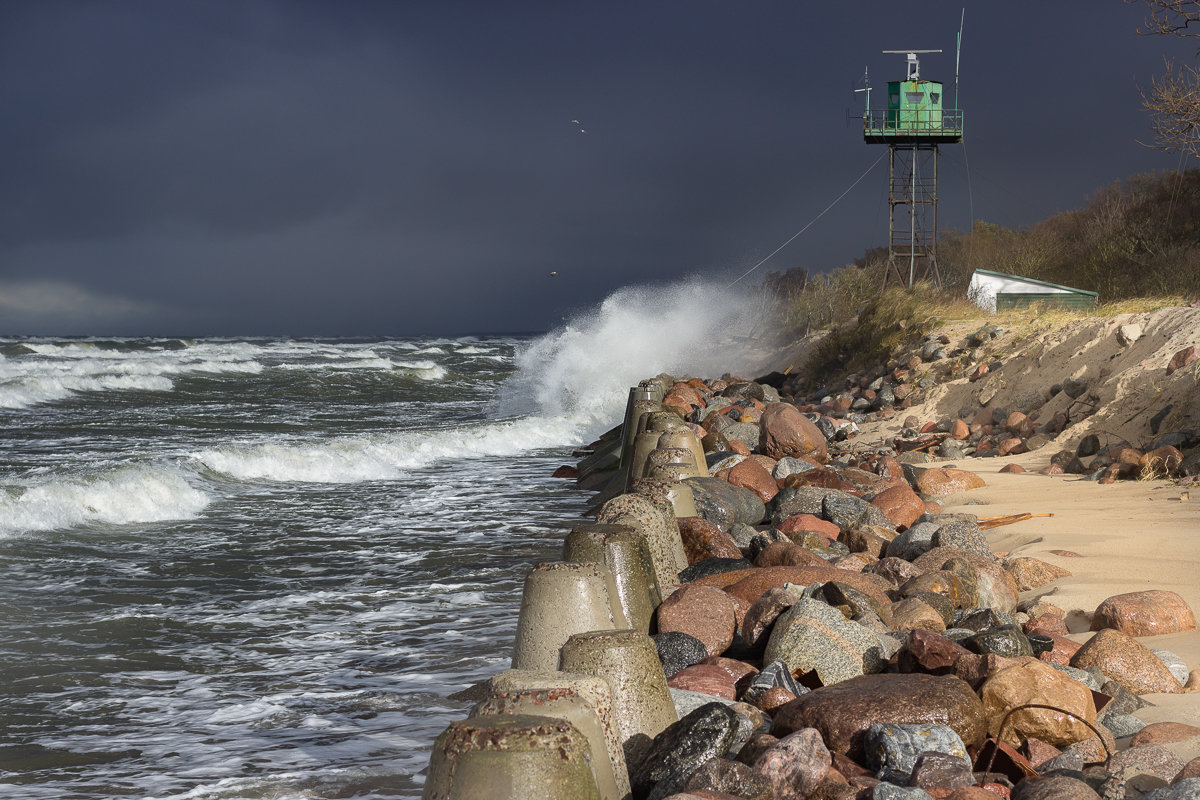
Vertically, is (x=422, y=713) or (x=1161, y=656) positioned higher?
(x=1161, y=656)

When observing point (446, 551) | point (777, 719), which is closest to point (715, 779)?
point (777, 719)

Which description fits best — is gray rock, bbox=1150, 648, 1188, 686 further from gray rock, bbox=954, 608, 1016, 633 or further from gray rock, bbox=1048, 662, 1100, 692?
gray rock, bbox=954, 608, 1016, 633

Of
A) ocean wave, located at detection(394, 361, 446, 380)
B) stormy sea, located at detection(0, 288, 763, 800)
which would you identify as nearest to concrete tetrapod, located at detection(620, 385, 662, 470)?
stormy sea, located at detection(0, 288, 763, 800)

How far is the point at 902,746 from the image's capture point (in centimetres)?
374

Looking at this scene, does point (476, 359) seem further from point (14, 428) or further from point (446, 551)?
point (446, 551)

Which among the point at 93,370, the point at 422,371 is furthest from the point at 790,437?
the point at 422,371

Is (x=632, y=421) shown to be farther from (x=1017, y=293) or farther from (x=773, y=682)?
(x=1017, y=293)

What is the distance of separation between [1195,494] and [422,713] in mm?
6559

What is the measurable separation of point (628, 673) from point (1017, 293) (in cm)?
1940

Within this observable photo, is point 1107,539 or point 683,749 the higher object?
point 1107,539

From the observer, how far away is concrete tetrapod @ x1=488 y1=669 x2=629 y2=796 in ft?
10.5

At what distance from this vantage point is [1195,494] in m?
8.38

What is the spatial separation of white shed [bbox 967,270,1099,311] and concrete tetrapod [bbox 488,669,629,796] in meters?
17.9

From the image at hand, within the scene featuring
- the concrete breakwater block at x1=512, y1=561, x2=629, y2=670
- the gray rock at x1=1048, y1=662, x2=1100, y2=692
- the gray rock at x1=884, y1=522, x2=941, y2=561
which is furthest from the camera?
the gray rock at x1=884, y1=522, x2=941, y2=561
